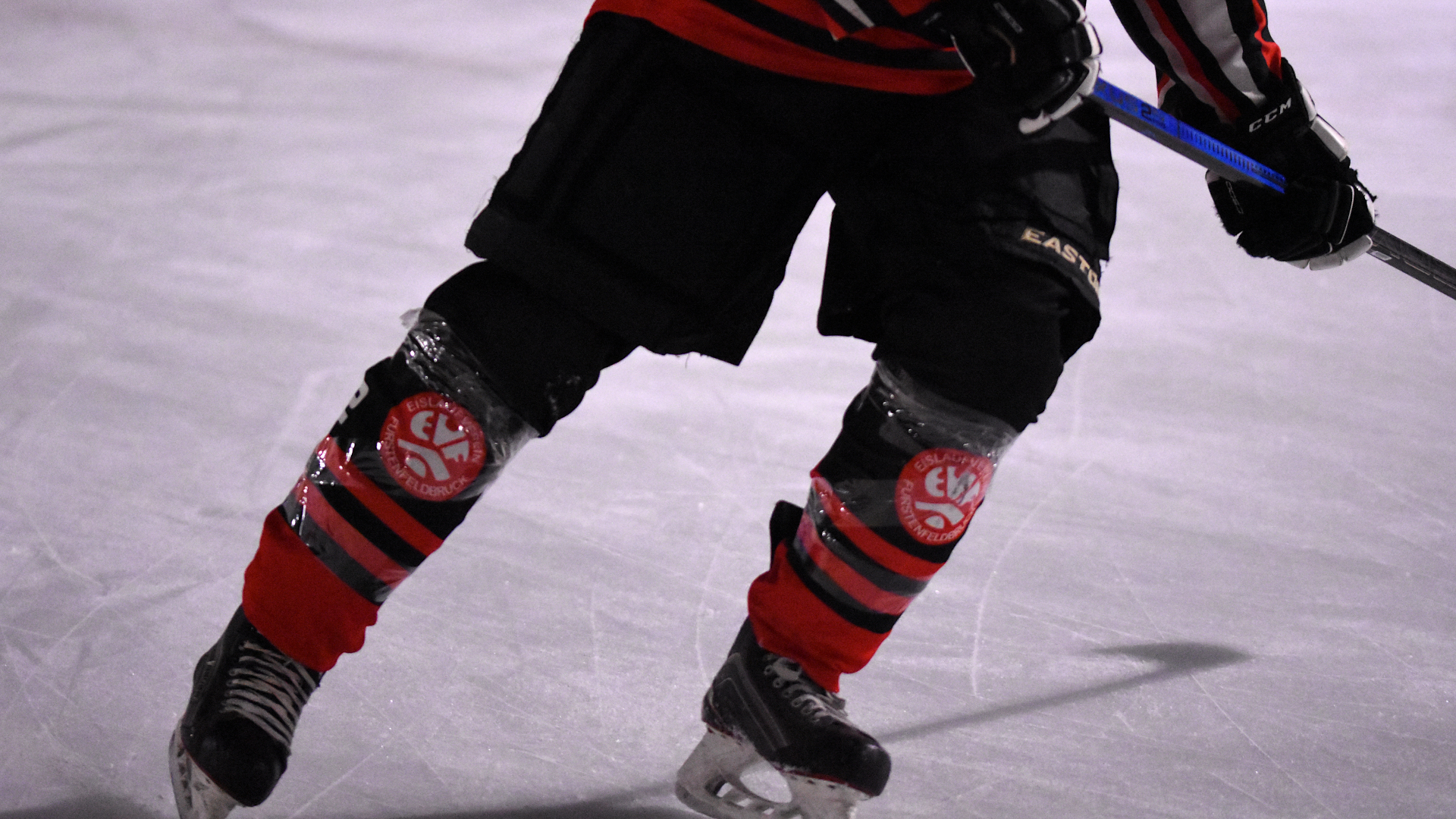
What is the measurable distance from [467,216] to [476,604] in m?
1.39

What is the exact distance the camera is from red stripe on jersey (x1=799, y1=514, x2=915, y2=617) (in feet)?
3.50

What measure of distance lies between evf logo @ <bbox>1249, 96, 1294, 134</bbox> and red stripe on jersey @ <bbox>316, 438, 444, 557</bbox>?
36.2 inches

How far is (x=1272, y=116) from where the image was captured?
1.31 metres

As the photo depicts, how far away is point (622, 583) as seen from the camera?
151cm

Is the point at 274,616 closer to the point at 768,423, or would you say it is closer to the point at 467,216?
the point at 768,423

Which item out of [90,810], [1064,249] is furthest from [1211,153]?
[90,810]

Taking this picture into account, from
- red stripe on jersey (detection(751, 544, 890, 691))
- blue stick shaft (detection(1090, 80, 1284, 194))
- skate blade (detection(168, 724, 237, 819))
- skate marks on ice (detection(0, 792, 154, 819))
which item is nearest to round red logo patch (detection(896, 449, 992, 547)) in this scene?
red stripe on jersey (detection(751, 544, 890, 691))

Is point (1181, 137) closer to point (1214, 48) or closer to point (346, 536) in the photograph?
point (1214, 48)

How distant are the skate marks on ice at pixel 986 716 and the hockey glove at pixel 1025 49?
2.04 ft

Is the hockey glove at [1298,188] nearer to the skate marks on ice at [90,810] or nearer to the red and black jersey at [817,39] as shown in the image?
the red and black jersey at [817,39]

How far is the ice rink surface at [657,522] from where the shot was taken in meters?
1.24

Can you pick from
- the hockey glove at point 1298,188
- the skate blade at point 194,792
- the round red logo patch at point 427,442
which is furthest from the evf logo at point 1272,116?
the skate blade at point 194,792

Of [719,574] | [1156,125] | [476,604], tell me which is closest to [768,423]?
[719,574]

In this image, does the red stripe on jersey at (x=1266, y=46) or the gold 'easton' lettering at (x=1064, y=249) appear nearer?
the gold 'easton' lettering at (x=1064, y=249)
